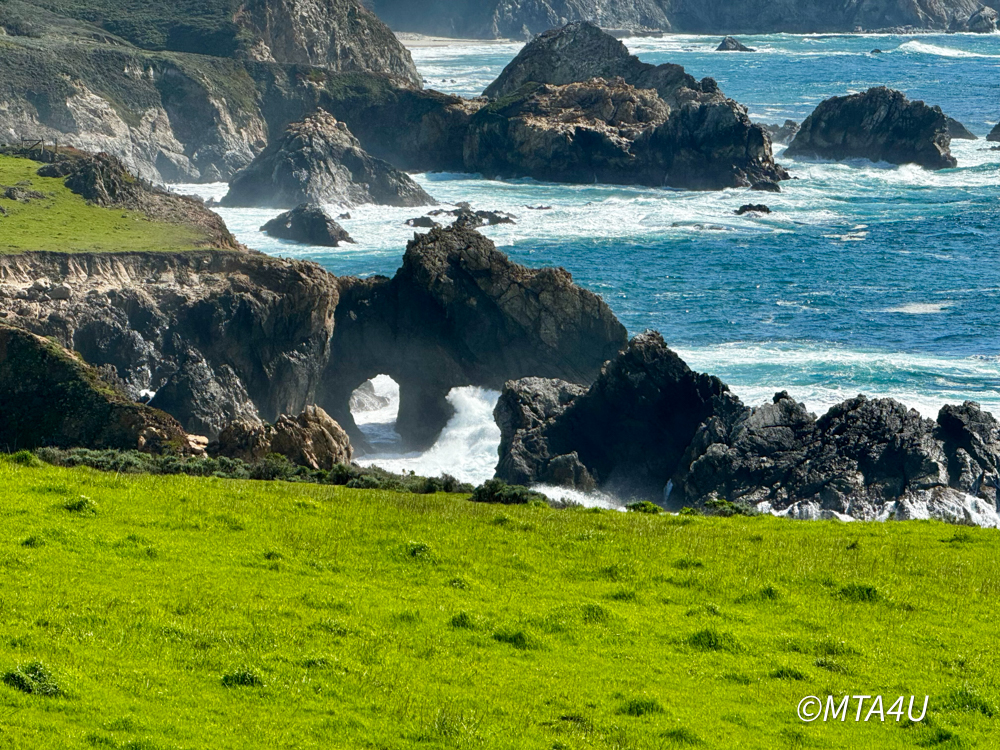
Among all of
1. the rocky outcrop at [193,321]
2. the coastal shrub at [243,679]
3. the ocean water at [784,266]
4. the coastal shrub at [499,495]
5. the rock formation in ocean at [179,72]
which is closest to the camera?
the coastal shrub at [243,679]

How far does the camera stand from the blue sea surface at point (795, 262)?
69000 mm

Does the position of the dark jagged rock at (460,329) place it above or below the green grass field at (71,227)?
below

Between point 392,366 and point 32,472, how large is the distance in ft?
110

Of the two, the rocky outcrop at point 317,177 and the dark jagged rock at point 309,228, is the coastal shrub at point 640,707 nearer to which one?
the dark jagged rock at point 309,228

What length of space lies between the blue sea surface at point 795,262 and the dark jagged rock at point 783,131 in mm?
12339

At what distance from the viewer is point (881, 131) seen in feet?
447

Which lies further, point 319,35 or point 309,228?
point 319,35

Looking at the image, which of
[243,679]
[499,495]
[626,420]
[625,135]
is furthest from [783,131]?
[243,679]

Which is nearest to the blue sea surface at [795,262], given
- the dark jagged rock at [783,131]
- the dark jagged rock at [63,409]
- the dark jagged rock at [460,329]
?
the dark jagged rock at [460,329]

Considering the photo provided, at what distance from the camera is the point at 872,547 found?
29484 millimetres

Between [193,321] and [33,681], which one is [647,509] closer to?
[33,681]

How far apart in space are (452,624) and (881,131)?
415 feet

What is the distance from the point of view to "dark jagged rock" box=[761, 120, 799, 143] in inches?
5866

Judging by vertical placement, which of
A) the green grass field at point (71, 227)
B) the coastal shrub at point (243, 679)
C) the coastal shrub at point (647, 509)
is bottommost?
the coastal shrub at point (647, 509)
